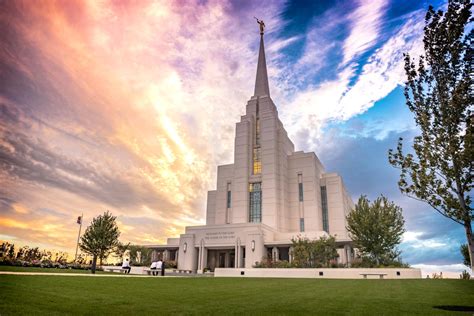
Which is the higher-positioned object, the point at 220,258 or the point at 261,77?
the point at 261,77

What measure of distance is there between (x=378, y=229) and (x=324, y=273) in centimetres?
→ 665

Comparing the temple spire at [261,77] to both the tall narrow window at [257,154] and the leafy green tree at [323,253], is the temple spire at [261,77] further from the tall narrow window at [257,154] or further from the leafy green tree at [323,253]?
the leafy green tree at [323,253]

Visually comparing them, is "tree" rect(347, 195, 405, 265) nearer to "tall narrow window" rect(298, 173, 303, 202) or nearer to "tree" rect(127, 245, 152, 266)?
"tall narrow window" rect(298, 173, 303, 202)

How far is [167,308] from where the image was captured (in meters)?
6.89

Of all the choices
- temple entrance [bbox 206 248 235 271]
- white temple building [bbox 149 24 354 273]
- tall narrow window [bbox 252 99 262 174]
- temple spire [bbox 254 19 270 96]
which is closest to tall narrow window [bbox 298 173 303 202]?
white temple building [bbox 149 24 354 273]

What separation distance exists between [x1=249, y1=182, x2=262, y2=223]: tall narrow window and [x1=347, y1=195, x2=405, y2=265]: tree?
69.5 feet

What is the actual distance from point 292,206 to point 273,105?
61.2 feet

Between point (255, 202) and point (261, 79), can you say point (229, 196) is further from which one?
point (261, 79)

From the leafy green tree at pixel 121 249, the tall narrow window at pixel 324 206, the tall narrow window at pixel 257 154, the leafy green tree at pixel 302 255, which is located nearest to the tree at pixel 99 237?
the leafy green tree at pixel 121 249

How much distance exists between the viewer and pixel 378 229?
2889cm

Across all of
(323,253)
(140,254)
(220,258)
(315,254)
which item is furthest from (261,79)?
(323,253)

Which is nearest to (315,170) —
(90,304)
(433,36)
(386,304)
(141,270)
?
(141,270)

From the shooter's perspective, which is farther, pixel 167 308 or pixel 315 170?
pixel 315 170

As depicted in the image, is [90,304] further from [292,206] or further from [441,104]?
[292,206]
